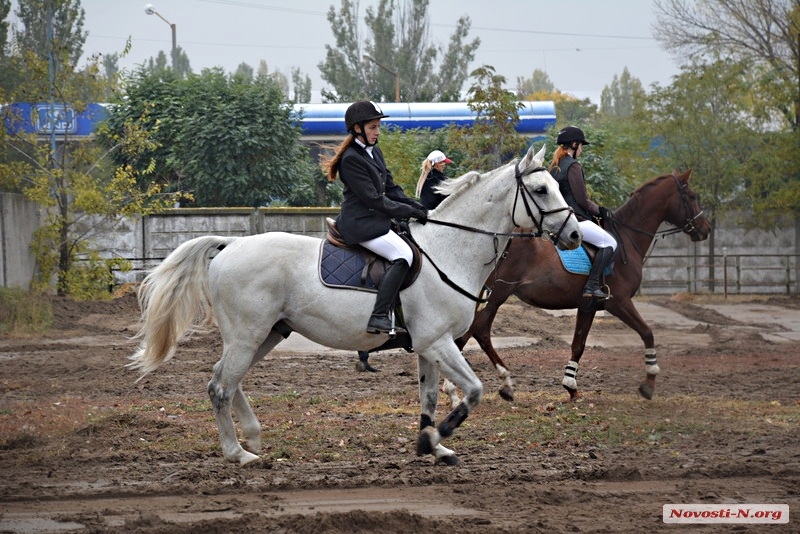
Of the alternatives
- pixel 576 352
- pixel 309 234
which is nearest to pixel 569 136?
pixel 576 352

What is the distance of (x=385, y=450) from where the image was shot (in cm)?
873

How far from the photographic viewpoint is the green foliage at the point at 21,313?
19.2 m

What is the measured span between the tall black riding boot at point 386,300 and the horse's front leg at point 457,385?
1.41 feet

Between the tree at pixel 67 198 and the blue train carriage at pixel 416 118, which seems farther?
the blue train carriage at pixel 416 118

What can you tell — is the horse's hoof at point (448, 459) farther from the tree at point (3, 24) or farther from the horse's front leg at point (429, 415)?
the tree at point (3, 24)

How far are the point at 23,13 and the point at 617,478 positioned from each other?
42336 mm

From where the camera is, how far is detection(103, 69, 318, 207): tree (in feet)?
106

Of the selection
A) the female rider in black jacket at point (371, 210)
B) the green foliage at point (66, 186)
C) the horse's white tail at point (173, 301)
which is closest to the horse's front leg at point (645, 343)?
the female rider in black jacket at point (371, 210)

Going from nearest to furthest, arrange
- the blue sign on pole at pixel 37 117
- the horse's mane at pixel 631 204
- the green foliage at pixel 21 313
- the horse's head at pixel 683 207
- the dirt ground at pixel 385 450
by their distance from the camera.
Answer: the dirt ground at pixel 385 450 < the horse's mane at pixel 631 204 < the horse's head at pixel 683 207 < the green foliage at pixel 21 313 < the blue sign on pole at pixel 37 117

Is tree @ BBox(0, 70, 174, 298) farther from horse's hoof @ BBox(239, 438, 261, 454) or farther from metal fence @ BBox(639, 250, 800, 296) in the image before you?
horse's hoof @ BBox(239, 438, 261, 454)

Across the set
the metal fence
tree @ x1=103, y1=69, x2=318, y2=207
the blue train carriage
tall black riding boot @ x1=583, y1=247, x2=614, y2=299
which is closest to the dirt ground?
tall black riding boot @ x1=583, y1=247, x2=614, y2=299

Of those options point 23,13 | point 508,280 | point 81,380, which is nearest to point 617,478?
point 508,280

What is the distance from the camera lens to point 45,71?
78.0 feet

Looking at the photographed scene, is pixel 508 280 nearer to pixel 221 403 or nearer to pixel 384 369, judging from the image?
pixel 384 369
